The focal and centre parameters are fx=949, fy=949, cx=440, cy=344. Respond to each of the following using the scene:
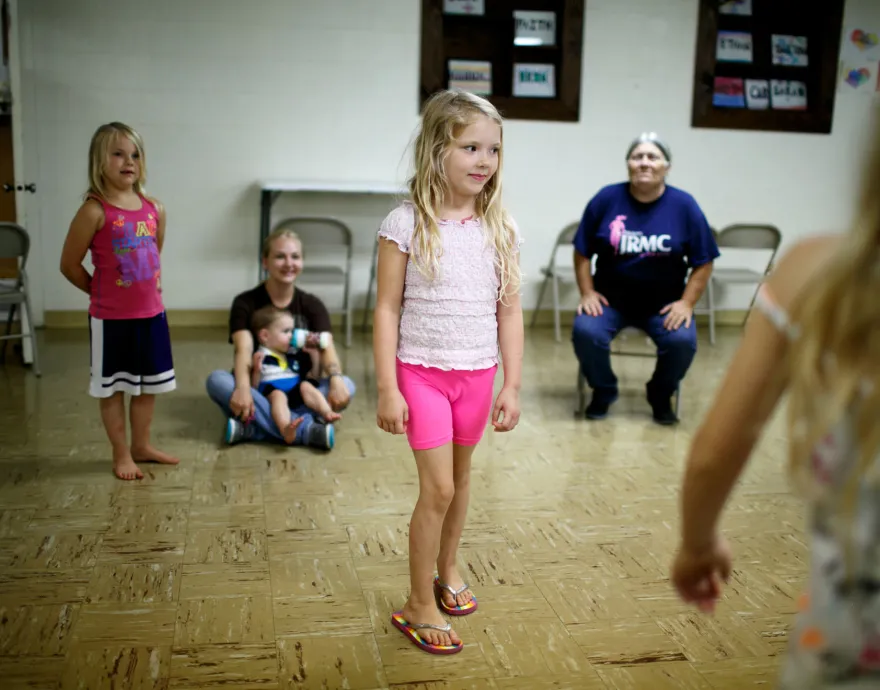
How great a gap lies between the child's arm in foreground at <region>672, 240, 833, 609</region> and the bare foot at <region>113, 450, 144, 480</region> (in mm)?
2350

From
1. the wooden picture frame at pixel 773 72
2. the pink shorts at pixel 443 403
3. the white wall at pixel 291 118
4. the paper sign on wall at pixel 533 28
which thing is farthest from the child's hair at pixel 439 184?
the wooden picture frame at pixel 773 72

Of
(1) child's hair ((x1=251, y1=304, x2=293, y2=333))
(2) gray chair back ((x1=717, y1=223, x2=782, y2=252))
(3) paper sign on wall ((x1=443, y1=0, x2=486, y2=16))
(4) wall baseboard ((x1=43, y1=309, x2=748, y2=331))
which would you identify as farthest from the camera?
(2) gray chair back ((x1=717, y1=223, x2=782, y2=252))

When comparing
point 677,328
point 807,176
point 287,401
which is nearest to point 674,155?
point 807,176

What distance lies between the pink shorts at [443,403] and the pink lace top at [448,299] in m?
0.03

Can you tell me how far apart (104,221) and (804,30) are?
506 cm

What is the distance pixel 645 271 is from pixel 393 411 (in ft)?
→ 7.36

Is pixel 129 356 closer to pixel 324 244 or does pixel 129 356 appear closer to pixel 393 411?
pixel 393 411

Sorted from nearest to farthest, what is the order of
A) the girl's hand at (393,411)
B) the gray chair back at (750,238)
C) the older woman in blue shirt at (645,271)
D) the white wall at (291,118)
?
1. the girl's hand at (393,411)
2. the older woman in blue shirt at (645,271)
3. the white wall at (291,118)
4. the gray chair back at (750,238)

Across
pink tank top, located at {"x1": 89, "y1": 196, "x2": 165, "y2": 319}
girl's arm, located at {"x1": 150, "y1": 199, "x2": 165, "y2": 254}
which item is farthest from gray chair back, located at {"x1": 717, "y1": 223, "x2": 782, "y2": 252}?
pink tank top, located at {"x1": 89, "y1": 196, "x2": 165, "y2": 319}

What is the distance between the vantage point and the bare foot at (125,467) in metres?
3.04

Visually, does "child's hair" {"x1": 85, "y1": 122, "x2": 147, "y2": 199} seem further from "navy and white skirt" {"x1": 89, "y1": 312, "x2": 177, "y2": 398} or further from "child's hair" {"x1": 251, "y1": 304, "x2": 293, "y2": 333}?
"child's hair" {"x1": 251, "y1": 304, "x2": 293, "y2": 333}

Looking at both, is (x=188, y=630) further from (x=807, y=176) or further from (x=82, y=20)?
(x=807, y=176)

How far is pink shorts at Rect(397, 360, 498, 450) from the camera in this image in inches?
78.6

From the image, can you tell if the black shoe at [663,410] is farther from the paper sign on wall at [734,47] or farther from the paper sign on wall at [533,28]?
the paper sign on wall at [734,47]
